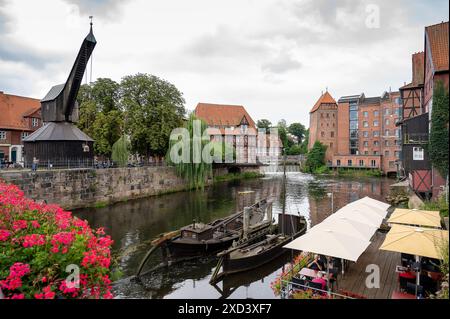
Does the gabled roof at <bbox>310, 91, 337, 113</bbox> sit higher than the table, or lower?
higher

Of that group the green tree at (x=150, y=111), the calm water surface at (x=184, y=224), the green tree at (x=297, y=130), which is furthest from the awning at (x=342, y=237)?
the green tree at (x=297, y=130)

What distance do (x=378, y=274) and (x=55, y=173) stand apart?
2376 centimetres

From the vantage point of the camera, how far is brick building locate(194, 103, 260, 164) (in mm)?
70688

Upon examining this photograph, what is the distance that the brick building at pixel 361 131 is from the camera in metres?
63.1

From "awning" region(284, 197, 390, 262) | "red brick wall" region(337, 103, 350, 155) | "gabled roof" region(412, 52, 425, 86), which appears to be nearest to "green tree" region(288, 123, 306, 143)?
"red brick wall" region(337, 103, 350, 155)

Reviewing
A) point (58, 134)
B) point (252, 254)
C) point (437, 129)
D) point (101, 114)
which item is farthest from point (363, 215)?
point (101, 114)

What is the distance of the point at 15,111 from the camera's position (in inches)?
1658

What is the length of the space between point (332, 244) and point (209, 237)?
763cm

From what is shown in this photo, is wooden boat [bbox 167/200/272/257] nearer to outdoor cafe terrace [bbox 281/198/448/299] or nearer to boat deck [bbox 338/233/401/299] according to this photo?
outdoor cafe terrace [bbox 281/198/448/299]

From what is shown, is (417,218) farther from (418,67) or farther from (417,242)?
(418,67)

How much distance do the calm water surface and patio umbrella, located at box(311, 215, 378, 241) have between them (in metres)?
3.63
